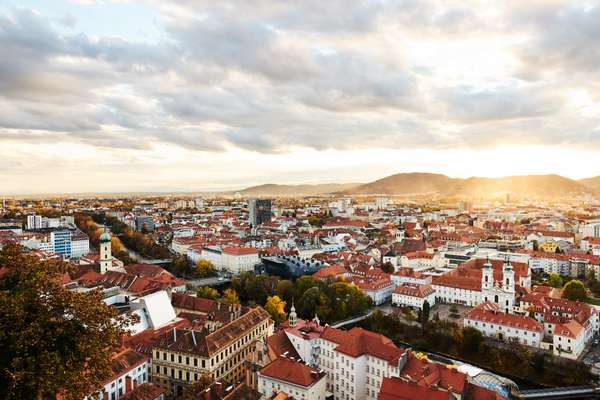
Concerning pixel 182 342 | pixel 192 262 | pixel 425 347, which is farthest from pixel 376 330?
pixel 192 262

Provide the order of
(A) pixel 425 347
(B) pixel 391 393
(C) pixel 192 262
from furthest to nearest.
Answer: (C) pixel 192 262
(A) pixel 425 347
(B) pixel 391 393

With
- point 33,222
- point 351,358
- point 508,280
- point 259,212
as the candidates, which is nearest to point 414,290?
point 508,280

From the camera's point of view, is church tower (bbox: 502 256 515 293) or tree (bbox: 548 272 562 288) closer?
church tower (bbox: 502 256 515 293)

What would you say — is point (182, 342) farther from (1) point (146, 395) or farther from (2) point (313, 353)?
(2) point (313, 353)

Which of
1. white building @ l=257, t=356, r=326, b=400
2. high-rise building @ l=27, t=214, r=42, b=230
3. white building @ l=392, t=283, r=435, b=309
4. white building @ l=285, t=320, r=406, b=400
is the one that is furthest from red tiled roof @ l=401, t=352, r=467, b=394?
high-rise building @ l=27, t=214, r=42, b=230

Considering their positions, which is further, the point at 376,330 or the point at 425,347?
the point at 376,330

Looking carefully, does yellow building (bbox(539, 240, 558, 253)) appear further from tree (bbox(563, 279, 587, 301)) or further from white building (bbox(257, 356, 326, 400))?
white building (bbox(257, 356, 326, 400))

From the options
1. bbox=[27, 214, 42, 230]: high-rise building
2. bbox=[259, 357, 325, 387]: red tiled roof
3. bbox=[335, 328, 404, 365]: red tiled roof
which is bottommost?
bbox=[259, 357, 325, 387]: red tiled roof

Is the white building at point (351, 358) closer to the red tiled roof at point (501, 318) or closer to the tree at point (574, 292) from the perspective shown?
the red tiled roof at point (501, 318)
